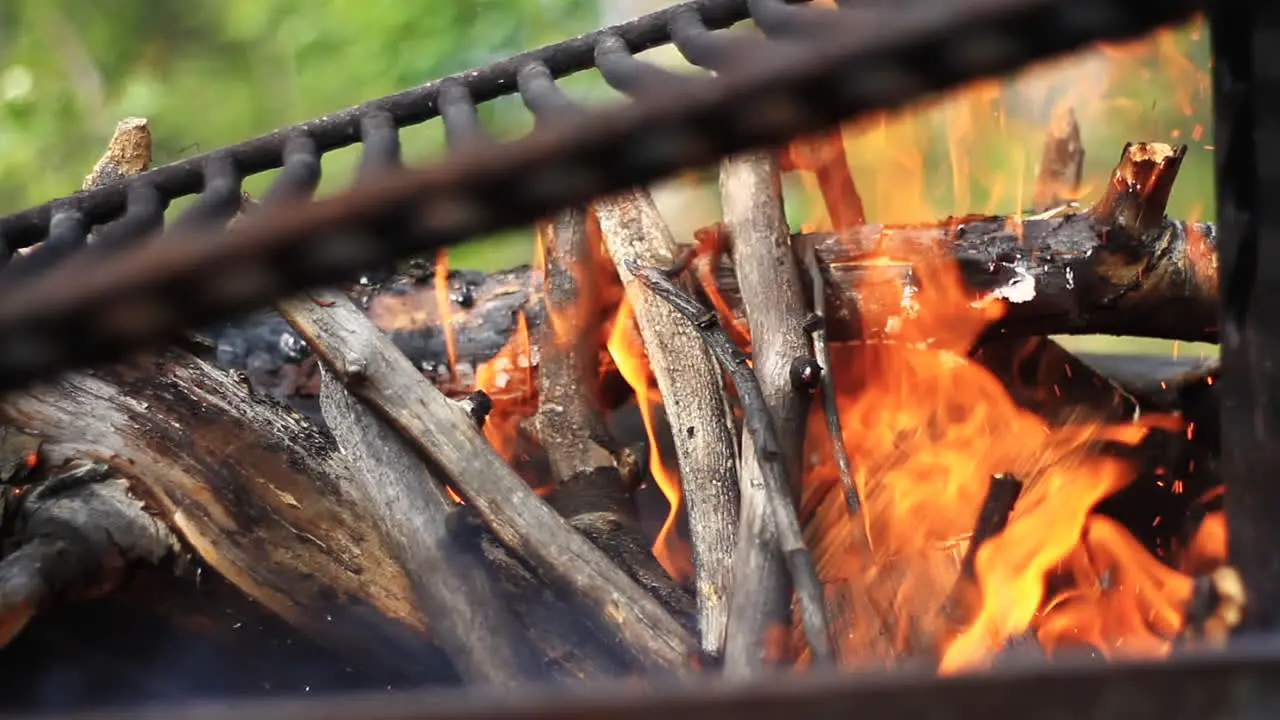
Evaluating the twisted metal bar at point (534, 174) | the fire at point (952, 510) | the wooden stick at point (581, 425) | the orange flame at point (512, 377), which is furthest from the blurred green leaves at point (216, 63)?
the twisted metal bar at point (534, 174)

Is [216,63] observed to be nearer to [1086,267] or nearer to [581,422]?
[581,422]

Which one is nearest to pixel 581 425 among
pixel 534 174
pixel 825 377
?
pixel 825 377

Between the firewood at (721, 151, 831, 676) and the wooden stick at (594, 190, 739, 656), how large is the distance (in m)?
0.10

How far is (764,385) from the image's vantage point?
225 cm

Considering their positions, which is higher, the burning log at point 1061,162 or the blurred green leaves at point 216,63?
the blurred green leaves at point 216,63

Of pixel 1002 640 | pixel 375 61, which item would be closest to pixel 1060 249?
pixel 1002 640

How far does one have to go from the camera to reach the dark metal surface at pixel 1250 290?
4.00ft

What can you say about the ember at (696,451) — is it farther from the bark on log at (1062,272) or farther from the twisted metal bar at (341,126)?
the twisted metal bar at (341,126)

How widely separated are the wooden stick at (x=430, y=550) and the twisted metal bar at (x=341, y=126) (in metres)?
0.61

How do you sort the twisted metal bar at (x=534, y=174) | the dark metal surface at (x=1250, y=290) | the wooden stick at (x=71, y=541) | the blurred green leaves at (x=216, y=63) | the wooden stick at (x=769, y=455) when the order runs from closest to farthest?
1. the twisted metal bar at (x=534, y=174)
2. the dark metal surface at (x=1250, y=290)
3. the wooden stick at (x=769, y=455)
4. the wooden stick at (x=71, y=541)
5. the blurred green leaves at (x=216, y=63)

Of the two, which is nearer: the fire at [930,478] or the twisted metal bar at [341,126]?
the twisted metal bar at [341,126]

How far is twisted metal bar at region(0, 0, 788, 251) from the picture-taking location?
1.73 meters

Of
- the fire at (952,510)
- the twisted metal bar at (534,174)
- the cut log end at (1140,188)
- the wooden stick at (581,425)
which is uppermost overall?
the twisted metal bar at (534,174)

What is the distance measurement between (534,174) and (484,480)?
130cm
